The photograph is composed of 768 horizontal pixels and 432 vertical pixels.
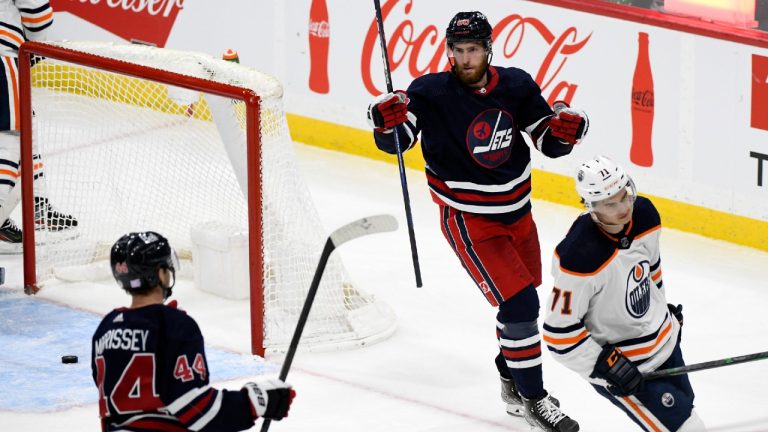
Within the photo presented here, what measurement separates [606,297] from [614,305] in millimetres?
31

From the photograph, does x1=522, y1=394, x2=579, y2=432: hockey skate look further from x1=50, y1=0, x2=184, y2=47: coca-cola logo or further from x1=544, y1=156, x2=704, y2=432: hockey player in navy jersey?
x1=50, y1=0, x2=184, y2=47: coca-cola logo

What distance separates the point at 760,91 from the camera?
254 inches

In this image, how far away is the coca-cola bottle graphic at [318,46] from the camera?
8.03 m

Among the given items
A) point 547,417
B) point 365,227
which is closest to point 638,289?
point 365,227

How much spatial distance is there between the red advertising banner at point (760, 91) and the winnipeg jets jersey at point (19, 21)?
3054 mm

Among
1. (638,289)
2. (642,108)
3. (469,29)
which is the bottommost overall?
(642,108)

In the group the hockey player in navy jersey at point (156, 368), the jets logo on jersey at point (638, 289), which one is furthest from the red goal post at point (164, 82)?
the hockey player in navy jersey at point (156, 368)

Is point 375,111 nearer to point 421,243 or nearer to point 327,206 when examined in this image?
point 421,243

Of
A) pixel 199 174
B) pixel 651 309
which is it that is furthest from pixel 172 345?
pixel 199 174

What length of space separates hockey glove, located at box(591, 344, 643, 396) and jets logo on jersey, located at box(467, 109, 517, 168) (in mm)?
1048

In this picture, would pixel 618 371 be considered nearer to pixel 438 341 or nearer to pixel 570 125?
pixel 570 125

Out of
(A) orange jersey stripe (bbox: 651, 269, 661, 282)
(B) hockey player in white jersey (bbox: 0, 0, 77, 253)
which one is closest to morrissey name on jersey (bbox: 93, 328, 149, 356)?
(A) orange jersey stripe (bbox: 651, 269, 661, 282)

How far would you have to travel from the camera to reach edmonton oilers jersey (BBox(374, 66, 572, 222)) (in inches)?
185

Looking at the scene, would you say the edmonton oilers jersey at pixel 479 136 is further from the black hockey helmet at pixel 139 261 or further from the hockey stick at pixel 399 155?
the black hockey helmet at pixel 139 261
